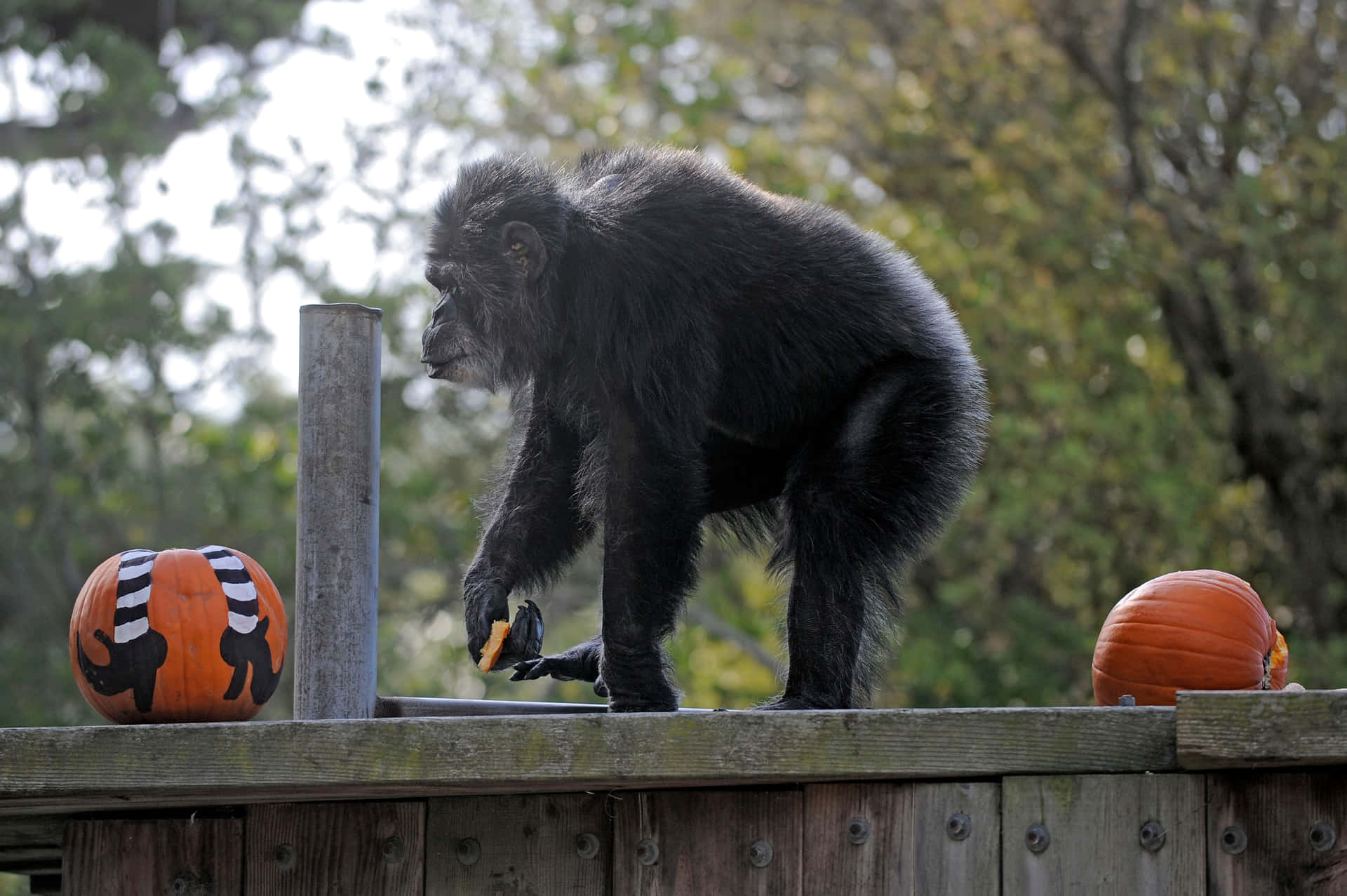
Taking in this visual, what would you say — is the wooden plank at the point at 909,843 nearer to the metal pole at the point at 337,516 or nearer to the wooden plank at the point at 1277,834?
the wooden plank at the point at 1277,834

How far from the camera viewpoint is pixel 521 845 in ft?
8.28

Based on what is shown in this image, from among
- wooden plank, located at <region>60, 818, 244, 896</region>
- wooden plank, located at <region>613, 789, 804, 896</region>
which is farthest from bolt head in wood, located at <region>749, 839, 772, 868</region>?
wooden plank, located at <region>60, 818, 244, 896</region>

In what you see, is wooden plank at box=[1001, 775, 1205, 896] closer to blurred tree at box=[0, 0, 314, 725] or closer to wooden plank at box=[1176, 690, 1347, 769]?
wooden plank at box=[1176, 690, 1347, 769]

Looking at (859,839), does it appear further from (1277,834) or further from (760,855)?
(1277,834)

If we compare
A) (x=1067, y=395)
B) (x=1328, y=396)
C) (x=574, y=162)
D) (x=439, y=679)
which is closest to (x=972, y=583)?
(x=1067, y=395)

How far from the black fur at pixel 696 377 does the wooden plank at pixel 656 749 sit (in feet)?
2.98

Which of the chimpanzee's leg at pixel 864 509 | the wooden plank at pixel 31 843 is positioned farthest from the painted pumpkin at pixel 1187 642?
the wooden plank at pixel 31 843

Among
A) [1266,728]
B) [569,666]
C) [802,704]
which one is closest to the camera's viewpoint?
[1266,728]

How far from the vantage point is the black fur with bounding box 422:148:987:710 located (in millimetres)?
3365

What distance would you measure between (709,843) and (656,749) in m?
0.26

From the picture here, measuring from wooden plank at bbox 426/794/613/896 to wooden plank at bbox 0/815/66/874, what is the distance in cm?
80

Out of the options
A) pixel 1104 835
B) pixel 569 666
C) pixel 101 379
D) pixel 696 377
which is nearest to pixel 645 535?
pixel 696 377

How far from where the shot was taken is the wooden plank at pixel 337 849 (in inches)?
101

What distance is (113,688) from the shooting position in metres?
2.80
